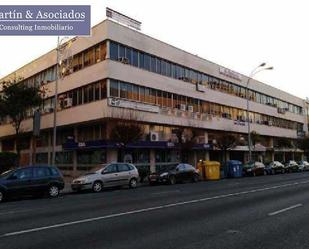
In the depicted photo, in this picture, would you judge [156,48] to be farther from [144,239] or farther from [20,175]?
[144,239]

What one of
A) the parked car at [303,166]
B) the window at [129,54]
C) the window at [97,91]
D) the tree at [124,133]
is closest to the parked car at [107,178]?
the tree at [124,133]

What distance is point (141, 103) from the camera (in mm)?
37000

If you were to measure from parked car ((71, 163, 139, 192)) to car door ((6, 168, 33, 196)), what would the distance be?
11.9ft

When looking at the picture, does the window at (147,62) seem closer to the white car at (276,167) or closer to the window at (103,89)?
the window at (103,89)

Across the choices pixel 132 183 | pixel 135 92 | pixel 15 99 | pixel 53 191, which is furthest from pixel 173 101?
pixel 53 191

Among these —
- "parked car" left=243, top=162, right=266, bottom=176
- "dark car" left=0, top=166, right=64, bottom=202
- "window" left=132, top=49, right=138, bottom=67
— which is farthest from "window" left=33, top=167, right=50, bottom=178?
"parked car" left=243, top=162, right=266, bottom=176

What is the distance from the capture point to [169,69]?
138 feet

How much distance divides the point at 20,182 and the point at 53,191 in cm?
185

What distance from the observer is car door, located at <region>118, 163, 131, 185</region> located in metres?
24.5

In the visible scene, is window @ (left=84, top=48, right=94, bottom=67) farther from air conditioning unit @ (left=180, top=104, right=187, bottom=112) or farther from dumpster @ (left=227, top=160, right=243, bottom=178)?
dumpster @ (left=227, top=160, right=243, bottom=178)

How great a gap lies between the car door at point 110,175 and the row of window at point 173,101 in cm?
1138

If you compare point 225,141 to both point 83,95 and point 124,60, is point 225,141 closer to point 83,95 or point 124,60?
point 124,60

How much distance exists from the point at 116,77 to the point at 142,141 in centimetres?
597

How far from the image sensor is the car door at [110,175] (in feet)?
77.6
